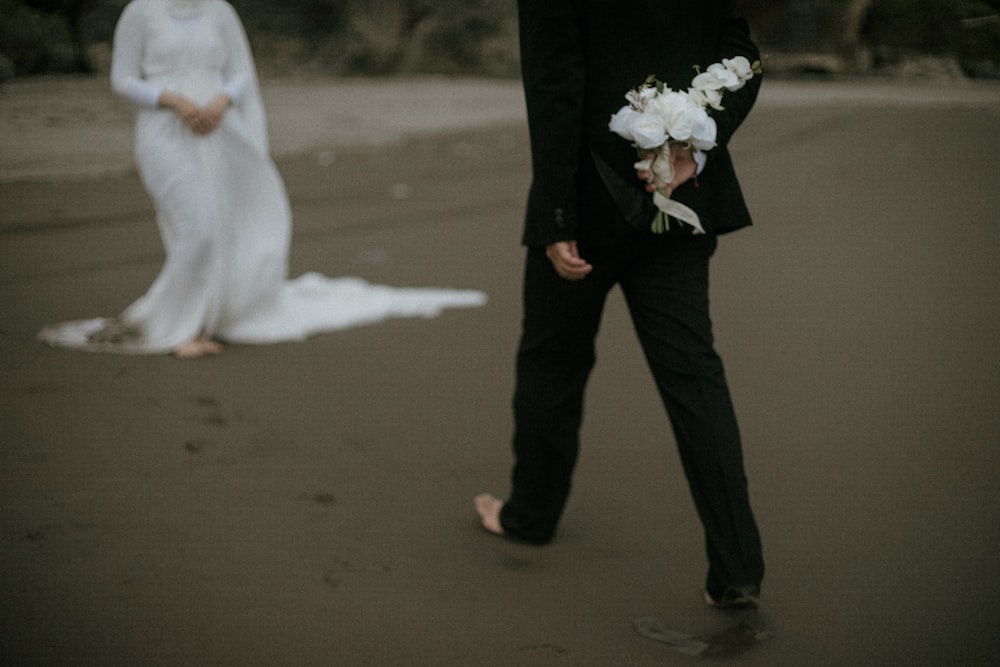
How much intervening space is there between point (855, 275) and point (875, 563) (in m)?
4.02

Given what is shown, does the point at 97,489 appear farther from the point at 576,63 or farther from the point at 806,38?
the point at 806,38

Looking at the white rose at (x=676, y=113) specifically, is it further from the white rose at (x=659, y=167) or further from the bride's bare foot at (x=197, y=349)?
the bride's bare foot at (x=197, y=349)

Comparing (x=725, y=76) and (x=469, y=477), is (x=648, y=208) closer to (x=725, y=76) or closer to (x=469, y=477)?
(x=725, y=76)

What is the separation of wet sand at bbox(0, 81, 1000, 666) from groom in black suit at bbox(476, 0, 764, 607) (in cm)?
47

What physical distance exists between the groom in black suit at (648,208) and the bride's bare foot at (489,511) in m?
0.79

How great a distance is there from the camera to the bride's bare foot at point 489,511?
11.3 feet

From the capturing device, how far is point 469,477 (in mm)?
3904

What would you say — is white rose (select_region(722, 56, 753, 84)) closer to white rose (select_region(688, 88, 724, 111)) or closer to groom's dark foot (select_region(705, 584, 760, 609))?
white rose (select_region(688, 88, 724, 111))

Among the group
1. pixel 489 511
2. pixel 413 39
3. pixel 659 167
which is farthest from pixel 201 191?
pixel 413 39

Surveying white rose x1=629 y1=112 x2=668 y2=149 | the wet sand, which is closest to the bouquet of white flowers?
white rose x1=629 y1=112 x2=668 y2=149

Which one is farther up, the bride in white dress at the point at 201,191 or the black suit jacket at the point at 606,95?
the black suit jacket at the point at 606,95

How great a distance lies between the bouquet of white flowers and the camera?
99.4 inches

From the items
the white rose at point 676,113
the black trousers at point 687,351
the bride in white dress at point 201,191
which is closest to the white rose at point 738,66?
the white rose at point 676,113

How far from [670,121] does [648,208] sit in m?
0.24
